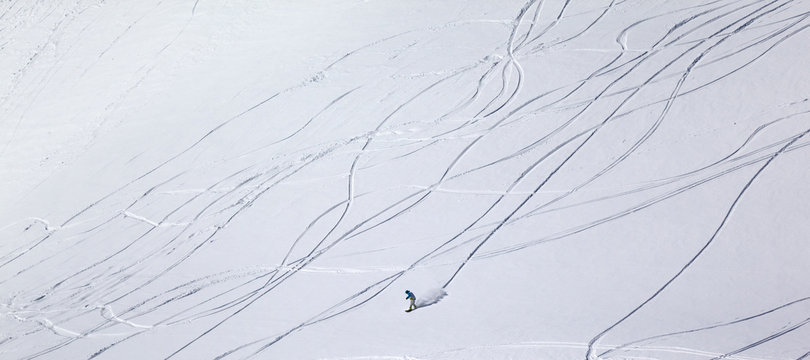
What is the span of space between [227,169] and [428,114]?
154 cm

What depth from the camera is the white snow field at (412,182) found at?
4.59 meters

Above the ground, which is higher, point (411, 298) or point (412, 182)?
point (412, 182)

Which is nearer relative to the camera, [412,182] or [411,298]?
[411,298]

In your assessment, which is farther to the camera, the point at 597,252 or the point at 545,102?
the point at 545,102

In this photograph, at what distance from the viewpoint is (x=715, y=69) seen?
561 cm

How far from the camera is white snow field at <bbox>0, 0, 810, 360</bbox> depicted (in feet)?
15.1

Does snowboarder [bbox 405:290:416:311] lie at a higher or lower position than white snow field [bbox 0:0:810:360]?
lower

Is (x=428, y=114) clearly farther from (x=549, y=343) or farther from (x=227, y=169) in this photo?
(x=549, y=343)

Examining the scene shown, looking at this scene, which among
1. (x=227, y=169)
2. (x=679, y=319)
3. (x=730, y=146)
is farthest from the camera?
(x=227, y=169)

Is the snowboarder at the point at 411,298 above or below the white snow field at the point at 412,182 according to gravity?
below

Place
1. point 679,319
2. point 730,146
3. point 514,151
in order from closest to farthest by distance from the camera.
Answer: point 679,319, point 730,146, point 514,151

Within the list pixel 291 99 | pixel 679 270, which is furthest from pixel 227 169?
pixel 679 270

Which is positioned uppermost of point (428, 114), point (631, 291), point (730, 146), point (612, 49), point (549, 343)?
point (612, 49)

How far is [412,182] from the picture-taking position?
18.0 feet
